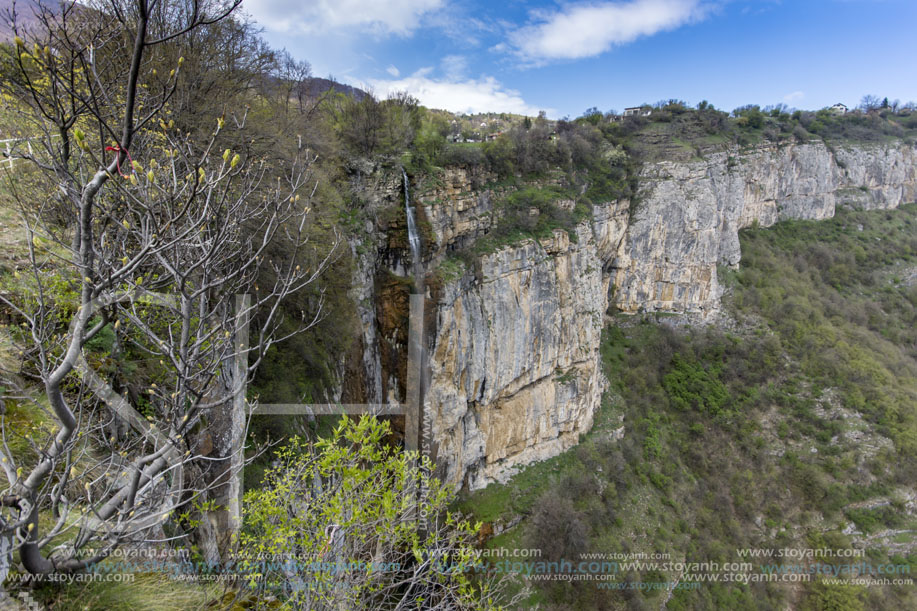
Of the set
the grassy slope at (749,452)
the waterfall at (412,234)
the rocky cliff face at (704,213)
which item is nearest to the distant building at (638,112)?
the rocky cliff face at (704,213)

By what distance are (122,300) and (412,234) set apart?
1214cm

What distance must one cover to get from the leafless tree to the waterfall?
7.14 meters

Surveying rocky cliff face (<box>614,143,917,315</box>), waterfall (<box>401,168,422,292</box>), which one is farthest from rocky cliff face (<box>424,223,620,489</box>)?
rocky cliff face (<box>614,143,917,315</box>)

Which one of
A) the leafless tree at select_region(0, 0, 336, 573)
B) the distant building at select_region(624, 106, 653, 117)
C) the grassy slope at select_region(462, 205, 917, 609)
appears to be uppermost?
the distant building at select_region(624, 106, 653, 117)

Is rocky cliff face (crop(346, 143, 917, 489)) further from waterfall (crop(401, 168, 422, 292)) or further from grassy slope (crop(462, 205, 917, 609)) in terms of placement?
grassy slope (crop(462, 205, 917, 609))

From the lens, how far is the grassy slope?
51.3ft

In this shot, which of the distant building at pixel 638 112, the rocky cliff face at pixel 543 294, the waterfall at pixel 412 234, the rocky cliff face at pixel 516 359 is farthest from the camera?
the distant building at pixel 638 112

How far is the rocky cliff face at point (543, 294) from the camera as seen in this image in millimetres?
14898

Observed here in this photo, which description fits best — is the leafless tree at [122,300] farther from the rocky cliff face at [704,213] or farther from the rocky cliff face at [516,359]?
the rocky cliff face at [704,213]

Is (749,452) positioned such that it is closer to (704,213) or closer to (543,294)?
(543,294)

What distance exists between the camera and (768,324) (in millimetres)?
25297

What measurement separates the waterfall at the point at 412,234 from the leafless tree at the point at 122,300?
714cm

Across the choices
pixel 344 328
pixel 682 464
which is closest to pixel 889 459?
pixel 682 464

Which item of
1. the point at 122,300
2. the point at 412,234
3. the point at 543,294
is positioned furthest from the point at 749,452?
the point at 122,300
